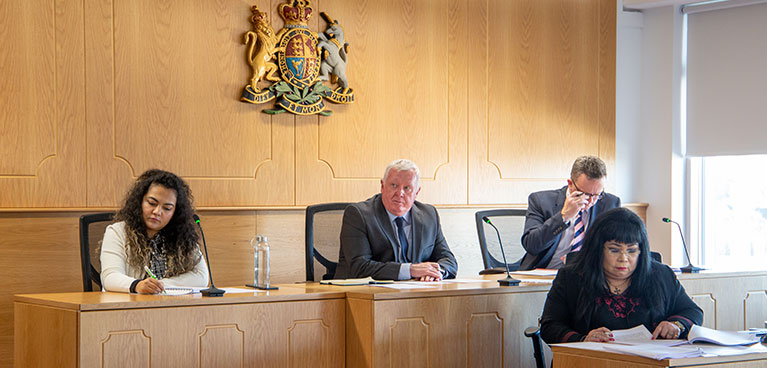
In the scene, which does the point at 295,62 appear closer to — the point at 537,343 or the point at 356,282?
the point at 356,282

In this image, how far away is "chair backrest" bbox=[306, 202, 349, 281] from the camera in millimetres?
4371

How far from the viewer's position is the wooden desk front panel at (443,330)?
3.36 metres

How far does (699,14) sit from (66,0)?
13.9 feet

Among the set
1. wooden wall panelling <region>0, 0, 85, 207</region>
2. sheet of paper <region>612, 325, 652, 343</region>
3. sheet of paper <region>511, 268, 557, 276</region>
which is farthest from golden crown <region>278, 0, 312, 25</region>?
sheet of paper <region>612, 325, 652, 343</region>

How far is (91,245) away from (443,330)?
5.20 ft

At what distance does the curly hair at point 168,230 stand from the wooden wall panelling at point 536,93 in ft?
7.94

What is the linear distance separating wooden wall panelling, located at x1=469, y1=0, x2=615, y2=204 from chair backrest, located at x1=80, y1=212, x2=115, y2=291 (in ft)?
8.50

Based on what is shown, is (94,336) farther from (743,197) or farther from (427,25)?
(743,197)

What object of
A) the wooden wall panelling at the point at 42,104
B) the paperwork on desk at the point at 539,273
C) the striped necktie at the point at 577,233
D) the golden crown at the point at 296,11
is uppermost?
the golden crown at the point at 296,11

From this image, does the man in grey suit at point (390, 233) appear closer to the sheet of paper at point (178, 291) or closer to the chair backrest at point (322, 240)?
the chair backrest at point (322, 240)

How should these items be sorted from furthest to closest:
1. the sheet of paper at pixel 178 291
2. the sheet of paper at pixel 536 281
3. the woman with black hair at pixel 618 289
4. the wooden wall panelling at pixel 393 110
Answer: the wooden wall panelling at pixel 393 110
the sheet of paper at pixel 536 281
the sheet of paper at pixel 178 291
the woman with black hair at pixel 618 289

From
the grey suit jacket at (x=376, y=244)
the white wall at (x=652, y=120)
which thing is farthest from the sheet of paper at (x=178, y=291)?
the white wall at (x=652, y=120)

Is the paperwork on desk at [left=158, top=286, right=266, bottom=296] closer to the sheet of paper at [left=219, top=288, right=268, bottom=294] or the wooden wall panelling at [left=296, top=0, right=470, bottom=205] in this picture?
the sheet of paper at [left=219, top=288, right=268, bottom=294]

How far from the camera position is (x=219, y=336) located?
126 inches
